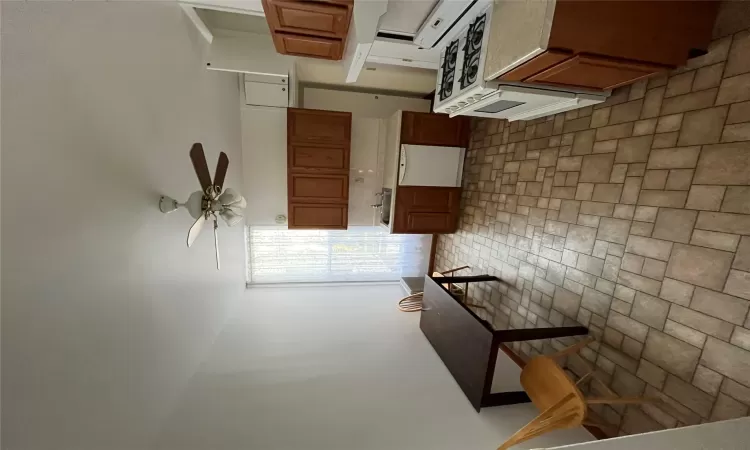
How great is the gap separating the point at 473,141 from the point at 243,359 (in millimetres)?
3351

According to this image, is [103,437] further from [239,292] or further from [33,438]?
[239,292]

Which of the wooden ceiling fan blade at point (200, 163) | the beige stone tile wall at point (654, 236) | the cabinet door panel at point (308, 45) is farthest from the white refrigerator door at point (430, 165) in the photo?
the wooden ceiling fan blade at point (200, 163)

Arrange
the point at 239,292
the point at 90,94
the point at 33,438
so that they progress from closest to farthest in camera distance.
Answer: the point at 33,438 < the point at 90,94 < the point at 239,292

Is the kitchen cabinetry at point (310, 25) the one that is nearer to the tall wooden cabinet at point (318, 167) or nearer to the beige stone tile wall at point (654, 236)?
the tall wooden cabinet at point (318, 167)

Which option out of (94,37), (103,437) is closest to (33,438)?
(103,437)

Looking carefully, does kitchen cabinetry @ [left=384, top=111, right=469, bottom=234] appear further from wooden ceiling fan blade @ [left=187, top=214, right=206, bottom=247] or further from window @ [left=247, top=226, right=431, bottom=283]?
wooden ceiling fan blade @ [left=187, top=214, right=206, bottom=247]

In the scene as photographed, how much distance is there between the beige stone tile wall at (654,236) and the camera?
4.14ft

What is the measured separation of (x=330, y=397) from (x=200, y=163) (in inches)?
76.6

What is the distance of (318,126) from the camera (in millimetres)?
3268

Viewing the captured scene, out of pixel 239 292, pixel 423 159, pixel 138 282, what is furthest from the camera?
pixel 239 292

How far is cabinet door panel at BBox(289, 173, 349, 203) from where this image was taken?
3377 mm

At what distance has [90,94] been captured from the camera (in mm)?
1193

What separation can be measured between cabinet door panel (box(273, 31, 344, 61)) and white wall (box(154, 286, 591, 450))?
2.57 meters

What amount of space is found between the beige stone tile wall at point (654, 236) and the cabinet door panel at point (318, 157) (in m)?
1.98
